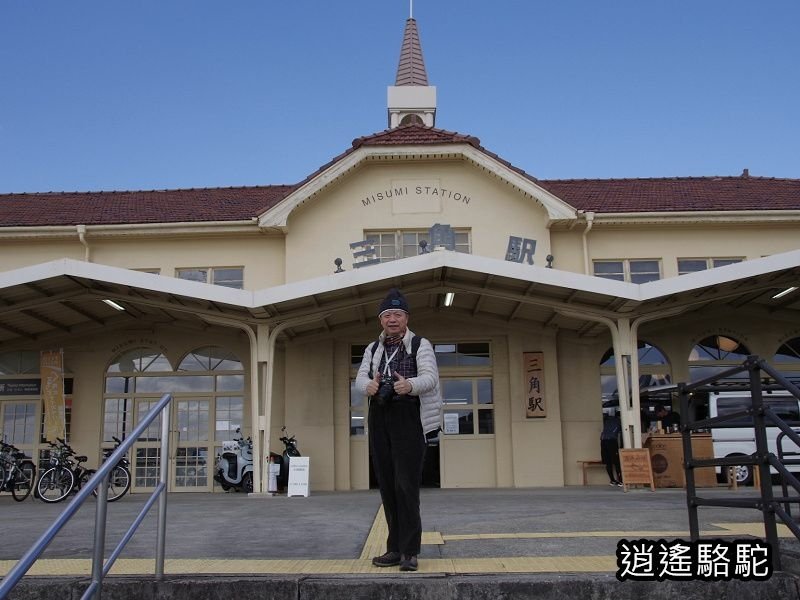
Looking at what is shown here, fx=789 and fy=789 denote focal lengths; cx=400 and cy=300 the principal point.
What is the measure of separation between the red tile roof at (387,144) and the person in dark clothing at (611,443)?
4.40 m

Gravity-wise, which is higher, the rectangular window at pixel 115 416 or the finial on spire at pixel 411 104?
the finial on spire at pixel 411 104

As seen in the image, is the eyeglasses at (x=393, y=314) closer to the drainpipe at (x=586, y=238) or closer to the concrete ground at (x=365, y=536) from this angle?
the concrete ground at (x=365, y=536)

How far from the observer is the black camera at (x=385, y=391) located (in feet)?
16.0

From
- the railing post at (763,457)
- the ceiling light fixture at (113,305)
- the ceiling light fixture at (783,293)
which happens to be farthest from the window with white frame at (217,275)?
the railing post at (763,457)

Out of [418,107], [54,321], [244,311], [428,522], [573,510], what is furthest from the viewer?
[418,107]

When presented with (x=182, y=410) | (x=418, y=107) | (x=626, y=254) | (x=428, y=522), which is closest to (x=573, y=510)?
(x=428, y=522)

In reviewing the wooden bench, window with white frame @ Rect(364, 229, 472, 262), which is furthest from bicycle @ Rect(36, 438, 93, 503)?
the wooden bench

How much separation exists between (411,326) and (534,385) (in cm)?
276

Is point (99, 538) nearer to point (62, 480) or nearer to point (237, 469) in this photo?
point (62, 480)

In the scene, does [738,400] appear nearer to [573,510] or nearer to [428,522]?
[573,510]

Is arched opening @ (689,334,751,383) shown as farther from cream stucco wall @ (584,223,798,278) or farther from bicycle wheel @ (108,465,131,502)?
bicycle wheel @ (108,465,131,502)

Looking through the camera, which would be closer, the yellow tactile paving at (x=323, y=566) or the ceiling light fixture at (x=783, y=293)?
the yellow tactile paving at (x=323, y=566)

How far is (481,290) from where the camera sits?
45.3 ft

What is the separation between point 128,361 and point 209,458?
107 inches
